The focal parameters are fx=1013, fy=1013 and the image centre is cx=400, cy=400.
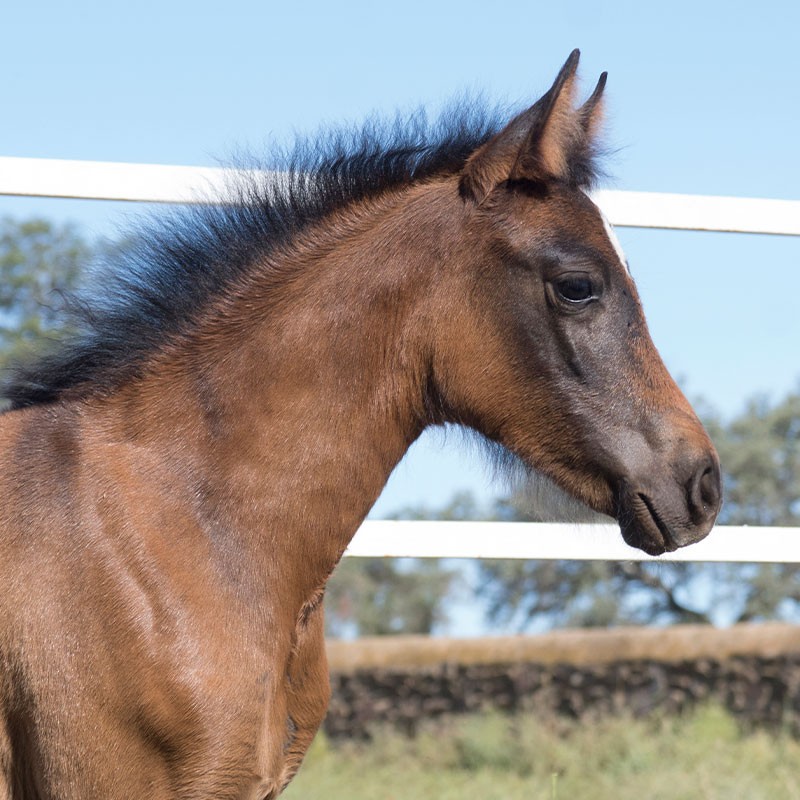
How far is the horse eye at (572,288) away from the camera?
2516 mm

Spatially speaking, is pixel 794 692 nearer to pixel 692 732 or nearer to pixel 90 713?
pixel 692 732

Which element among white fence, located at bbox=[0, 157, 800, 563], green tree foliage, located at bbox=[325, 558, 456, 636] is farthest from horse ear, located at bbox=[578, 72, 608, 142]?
green tree foliage, located at bbox=[325, 558, 456, 636]

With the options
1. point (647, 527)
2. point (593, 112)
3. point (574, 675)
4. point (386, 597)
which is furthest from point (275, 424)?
point (386, 597)

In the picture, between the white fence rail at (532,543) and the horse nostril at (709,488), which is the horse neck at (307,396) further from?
the white fence rail at (532,543)

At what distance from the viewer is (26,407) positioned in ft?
8.48

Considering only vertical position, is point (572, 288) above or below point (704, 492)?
above

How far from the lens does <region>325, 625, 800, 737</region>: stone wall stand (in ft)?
22.1

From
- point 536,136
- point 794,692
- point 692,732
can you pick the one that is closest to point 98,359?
point 536,136

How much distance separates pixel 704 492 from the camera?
247cm

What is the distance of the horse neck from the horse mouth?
0.58m

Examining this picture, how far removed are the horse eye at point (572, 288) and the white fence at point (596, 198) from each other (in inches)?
38.8

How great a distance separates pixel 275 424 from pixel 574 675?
5.23 m

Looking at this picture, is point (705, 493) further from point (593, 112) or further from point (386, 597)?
point (386, 597)

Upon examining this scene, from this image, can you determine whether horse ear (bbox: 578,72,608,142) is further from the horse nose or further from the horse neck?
the horse nose
